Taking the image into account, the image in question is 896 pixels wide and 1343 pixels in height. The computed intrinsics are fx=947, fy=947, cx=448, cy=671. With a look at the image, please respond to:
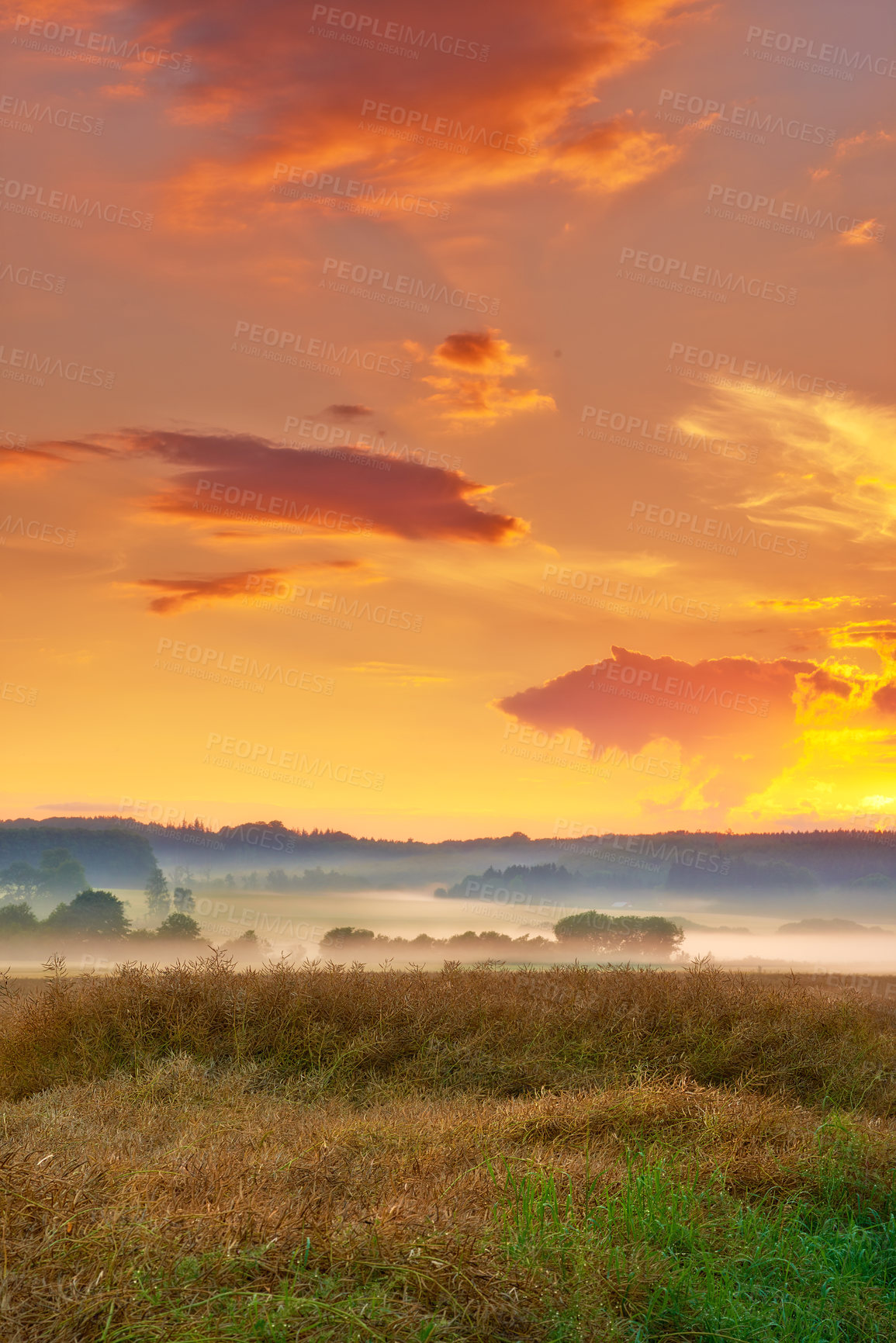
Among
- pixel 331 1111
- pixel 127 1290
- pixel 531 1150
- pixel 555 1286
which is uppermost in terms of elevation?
pixel 127 1290

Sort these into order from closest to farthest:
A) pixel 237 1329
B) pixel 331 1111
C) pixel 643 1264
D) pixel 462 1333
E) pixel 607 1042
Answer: pixel 237 1329 < pixel 462 1333 < pixel 643 1264 < pixel 331 1111 < pixel 607 1042

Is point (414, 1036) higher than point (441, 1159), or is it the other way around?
point (441, 1159)

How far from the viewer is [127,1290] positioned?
380 centimetres

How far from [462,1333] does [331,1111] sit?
277 inches

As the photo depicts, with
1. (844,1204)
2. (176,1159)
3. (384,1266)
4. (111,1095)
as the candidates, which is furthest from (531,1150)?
(111,1095)

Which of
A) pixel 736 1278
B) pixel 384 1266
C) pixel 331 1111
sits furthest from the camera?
pixel 331 1111

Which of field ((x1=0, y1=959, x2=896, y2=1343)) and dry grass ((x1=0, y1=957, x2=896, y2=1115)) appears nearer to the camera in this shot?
field ((x1=0, y1=959, x2=896, y2=1343))

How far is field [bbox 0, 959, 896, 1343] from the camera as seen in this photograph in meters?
4.08

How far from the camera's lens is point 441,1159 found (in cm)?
715

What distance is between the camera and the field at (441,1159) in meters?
4.08

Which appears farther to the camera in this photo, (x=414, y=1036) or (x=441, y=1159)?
(x=414, y=1036)

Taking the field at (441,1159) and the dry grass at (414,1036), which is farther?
the dry grass at (414,1036)

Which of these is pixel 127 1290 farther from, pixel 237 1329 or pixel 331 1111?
pixel 331 1111

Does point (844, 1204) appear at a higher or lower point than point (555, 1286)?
lower
